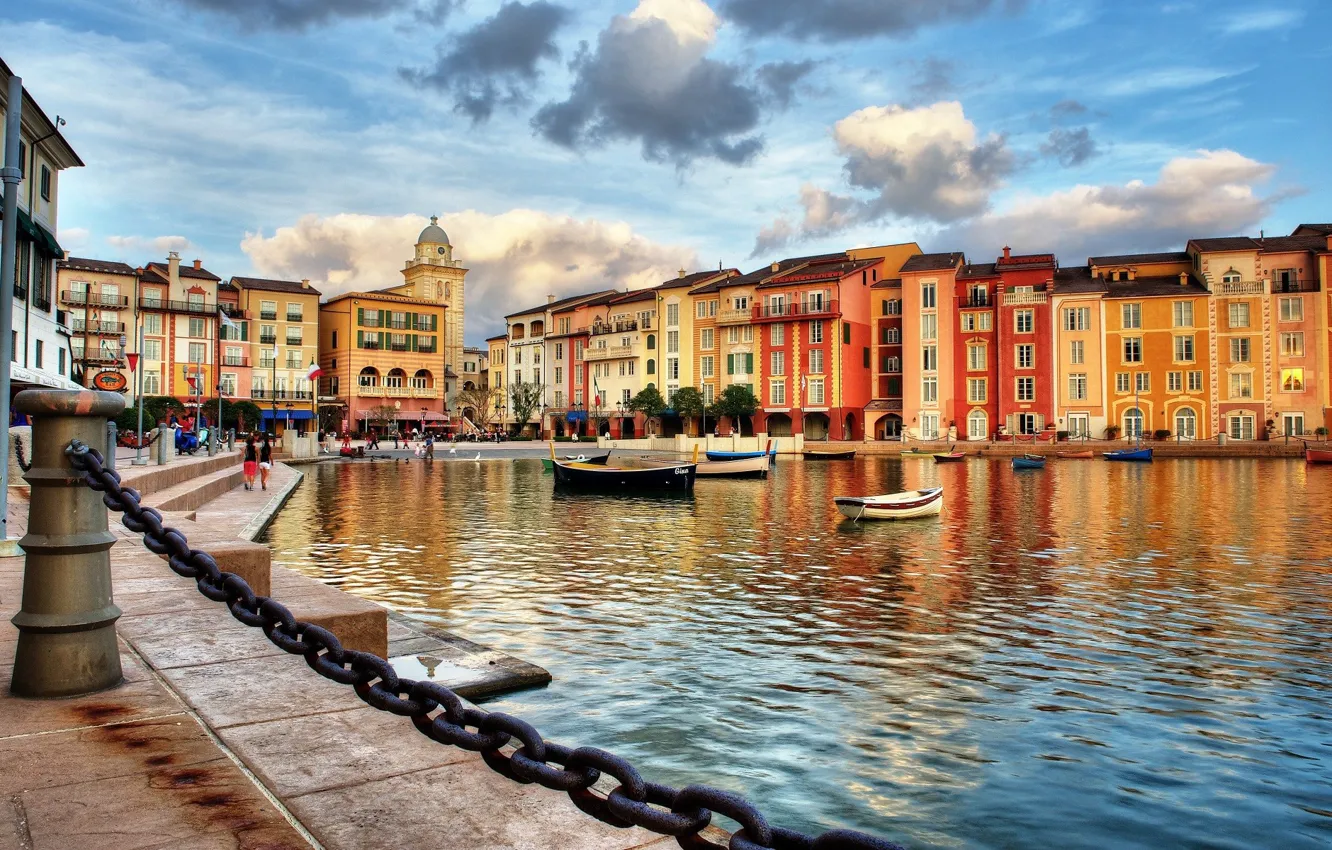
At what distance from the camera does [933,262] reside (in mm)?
76062

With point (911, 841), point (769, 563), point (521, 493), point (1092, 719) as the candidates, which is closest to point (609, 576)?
point (769, 563)

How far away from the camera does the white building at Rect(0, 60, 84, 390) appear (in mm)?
29531

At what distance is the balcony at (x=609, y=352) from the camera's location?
301ft

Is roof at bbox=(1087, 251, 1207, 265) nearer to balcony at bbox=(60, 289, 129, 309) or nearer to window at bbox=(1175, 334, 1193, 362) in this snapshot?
window at bbox=(1175, 334, 1193, 362)

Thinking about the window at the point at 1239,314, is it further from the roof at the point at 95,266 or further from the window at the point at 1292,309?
the roof at the point at 95,266

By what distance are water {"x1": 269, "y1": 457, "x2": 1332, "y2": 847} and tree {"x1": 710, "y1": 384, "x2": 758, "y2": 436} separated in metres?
57.0

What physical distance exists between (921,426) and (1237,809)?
2814 inches

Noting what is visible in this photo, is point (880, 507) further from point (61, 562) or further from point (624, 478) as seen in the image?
point (61, 562)

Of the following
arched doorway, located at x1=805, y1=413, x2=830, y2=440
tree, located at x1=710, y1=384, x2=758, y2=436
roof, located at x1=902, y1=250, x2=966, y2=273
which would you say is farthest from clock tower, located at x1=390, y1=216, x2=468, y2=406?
roof, located at x1=902, y1=250, x2=966, y2=273

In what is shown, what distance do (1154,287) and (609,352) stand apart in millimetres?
48181

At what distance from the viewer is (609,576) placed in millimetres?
15234

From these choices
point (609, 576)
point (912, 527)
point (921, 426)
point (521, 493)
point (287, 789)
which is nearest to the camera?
point (287, 789)

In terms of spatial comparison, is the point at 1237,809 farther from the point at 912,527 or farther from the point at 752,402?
the point at 752,402

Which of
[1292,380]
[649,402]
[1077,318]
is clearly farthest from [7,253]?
[1292,380]
